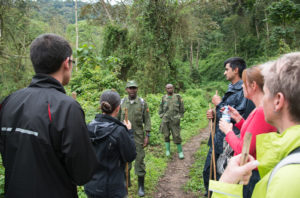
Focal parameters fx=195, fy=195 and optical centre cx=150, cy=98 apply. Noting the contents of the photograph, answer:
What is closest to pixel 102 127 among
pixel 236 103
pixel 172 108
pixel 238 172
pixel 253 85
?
pixel 238 172

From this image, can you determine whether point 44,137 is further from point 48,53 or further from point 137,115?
point 137,115

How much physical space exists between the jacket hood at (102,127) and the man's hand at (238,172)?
155 cm

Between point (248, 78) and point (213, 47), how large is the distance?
106ft

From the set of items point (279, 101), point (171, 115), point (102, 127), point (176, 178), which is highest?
point (279, 101)

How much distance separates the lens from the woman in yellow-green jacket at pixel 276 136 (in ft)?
3.09

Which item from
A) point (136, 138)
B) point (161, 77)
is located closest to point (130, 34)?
point (161, 77)

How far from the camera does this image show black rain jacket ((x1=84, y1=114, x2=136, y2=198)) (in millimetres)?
2408

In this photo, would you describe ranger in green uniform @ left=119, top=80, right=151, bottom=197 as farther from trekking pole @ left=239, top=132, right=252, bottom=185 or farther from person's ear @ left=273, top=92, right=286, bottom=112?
person's ear @ left=273, top=92, right=286, bottom=112

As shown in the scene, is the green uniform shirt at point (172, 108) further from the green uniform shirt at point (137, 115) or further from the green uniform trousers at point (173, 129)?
the green uniform shirt at point (137, 115)

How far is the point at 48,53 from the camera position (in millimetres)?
1563

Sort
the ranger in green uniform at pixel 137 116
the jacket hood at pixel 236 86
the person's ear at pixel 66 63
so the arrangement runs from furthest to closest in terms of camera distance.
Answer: the ranger in green uniform at pixel 137 116
the jacket hood at pixel 236 86
the person's ear at pixel 66 63

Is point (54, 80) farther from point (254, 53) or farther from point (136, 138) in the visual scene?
point (254, 53)

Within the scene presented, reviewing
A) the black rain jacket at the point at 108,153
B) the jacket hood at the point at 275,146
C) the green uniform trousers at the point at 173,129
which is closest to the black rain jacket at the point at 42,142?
the black rain jacket at the point at 108,153

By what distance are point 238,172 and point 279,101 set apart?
466 millimetres
